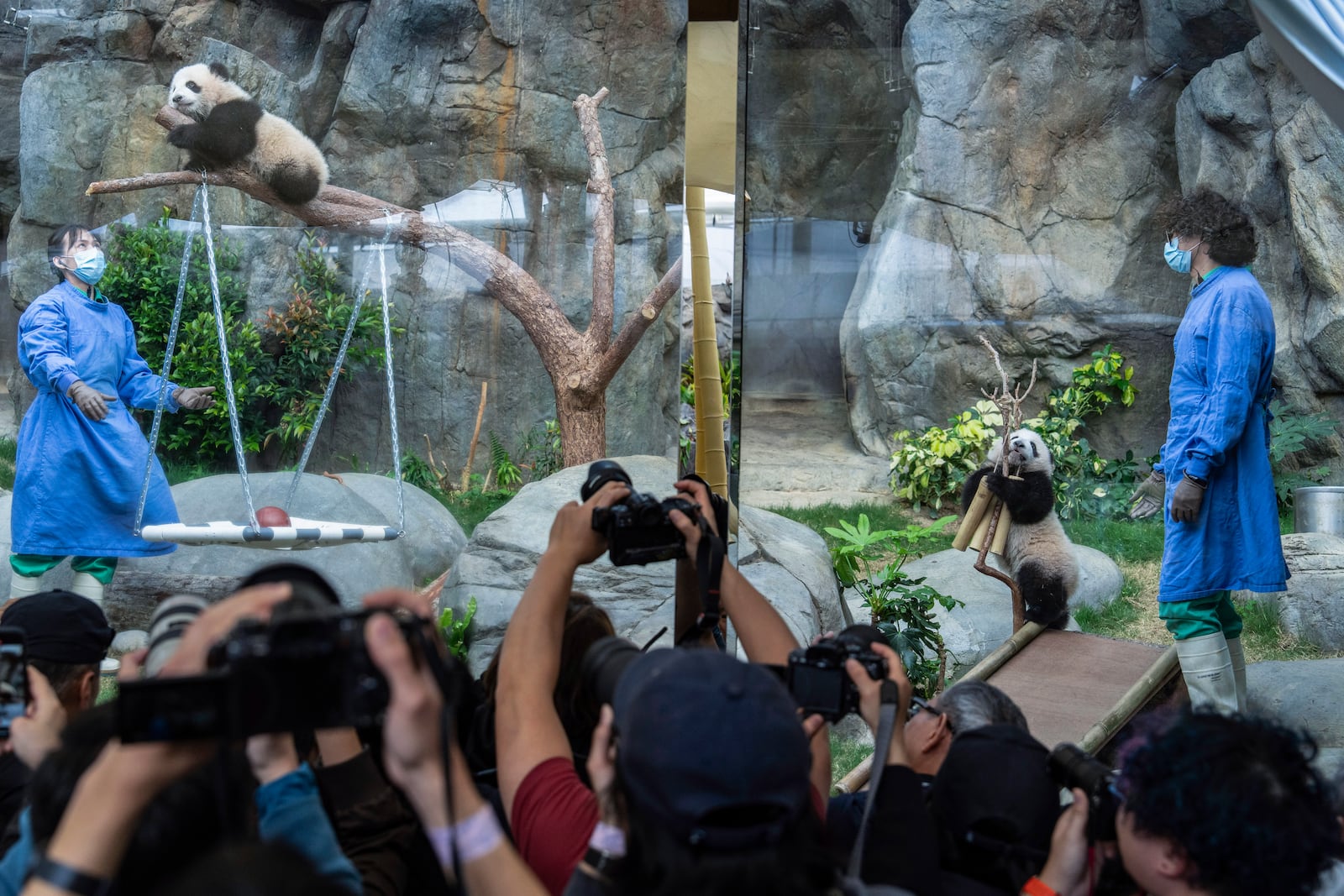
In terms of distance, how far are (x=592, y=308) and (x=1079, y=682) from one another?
2.31 m

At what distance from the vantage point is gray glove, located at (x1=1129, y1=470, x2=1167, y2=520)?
6.39 metres

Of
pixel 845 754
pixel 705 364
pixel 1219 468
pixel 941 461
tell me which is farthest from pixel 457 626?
pixel 941 461

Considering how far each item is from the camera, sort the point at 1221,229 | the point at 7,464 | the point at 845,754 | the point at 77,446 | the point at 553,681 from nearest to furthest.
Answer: the point at 553,681 → the point at 1221,229 → the point at 845,754 → the point at 77,446 → the point at 7,464

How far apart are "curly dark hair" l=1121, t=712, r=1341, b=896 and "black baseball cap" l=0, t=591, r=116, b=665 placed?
5.15ft

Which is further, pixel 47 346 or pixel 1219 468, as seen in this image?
pixel 47 346

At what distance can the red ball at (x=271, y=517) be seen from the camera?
→ 4.16 metres

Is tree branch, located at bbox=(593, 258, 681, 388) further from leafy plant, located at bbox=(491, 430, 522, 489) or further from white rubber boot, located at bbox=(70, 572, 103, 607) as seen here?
white rubber boot, located at bbox=(70, 572, 103, 607)

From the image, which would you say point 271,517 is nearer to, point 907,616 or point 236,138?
point 236,138

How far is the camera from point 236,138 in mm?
5008

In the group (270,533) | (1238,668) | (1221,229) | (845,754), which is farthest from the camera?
(270,533)

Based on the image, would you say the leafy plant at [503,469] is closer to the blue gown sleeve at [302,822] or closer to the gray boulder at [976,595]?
the gray boulder at [976,595]

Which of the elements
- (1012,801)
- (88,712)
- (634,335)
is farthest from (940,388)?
(88,712)

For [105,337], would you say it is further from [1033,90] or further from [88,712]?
[1033,90]

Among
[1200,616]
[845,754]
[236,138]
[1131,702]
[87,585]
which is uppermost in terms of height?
[236,138]
